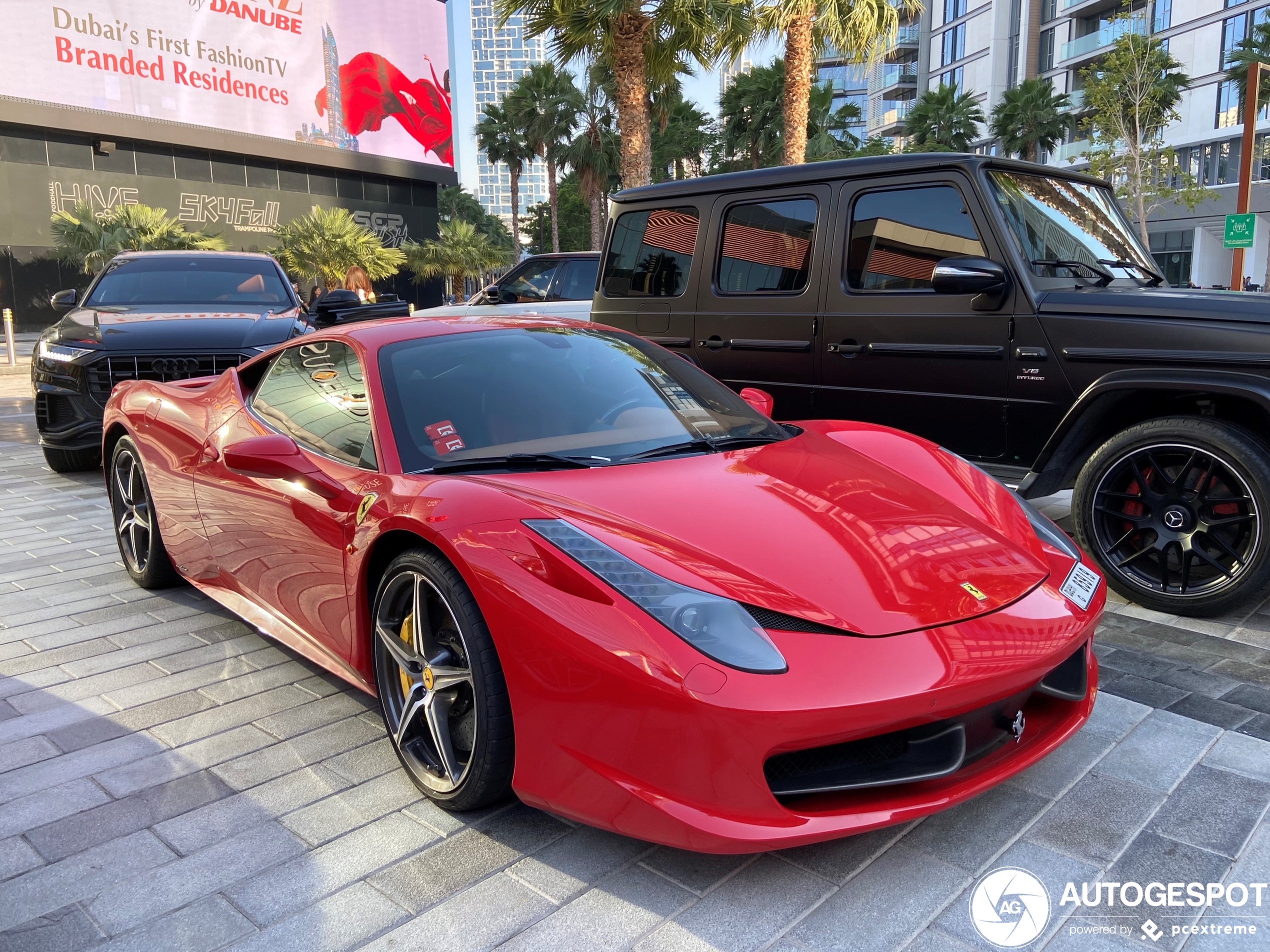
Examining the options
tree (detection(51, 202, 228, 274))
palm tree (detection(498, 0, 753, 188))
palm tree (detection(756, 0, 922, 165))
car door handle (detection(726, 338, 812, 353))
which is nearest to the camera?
car door handle (detection(726, 338, 812, 353))

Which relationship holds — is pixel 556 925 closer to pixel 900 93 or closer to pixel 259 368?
pixel 259 368

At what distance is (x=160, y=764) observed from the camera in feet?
9.35

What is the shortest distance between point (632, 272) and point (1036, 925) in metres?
4.66

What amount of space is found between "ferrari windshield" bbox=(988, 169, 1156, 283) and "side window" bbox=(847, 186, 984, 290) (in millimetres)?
201

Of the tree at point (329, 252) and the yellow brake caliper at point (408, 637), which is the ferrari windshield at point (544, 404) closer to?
the yellow brake caliper at point (408, 637)

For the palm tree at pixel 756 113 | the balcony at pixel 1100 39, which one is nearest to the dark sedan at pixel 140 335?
the palm tree at pixel 756 113

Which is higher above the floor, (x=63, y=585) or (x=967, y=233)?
(x=967, y=233)

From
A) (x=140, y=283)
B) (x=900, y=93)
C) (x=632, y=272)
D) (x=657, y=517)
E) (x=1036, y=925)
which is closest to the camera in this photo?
(x=1036, y=925)

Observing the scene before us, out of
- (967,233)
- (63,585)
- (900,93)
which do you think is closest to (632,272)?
(967,233)

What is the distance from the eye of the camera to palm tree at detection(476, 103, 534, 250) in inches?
2163

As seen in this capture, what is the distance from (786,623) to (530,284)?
28.1 feet

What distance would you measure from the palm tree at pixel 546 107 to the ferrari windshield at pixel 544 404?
159 ft

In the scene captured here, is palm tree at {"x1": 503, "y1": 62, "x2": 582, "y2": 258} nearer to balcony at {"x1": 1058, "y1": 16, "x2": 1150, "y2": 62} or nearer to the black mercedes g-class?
balcony at {"x1": 1058, "y1": 16, "x2": 1150, "y2": 62}

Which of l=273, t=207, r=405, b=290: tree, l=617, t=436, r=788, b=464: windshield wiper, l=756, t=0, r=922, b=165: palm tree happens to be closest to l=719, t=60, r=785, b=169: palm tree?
l=273, t=207, r=405, b=290: tree
